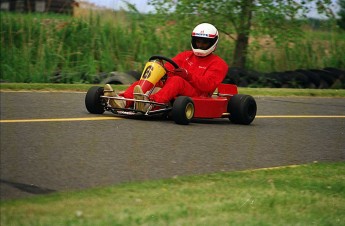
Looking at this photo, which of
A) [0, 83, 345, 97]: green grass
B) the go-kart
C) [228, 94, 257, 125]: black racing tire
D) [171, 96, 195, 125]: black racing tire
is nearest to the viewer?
[171, 96, 195, 125]: black racing tire

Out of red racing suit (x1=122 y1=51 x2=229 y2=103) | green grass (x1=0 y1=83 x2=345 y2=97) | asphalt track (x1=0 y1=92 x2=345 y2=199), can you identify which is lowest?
green grass (x1=0 y1=83 x2=345 y2=97)

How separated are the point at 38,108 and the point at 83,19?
32.0 feet

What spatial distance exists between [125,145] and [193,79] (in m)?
2.61

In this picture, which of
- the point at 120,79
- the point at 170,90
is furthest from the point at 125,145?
the point at 120,79

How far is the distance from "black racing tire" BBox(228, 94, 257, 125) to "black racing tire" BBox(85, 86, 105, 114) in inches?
69.7

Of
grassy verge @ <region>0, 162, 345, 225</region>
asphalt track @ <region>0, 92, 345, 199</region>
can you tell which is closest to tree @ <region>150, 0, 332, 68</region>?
asphalt track @ <region>0, 92, 345, 199</region>

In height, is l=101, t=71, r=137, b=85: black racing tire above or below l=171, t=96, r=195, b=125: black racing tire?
below

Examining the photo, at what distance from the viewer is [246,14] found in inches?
809

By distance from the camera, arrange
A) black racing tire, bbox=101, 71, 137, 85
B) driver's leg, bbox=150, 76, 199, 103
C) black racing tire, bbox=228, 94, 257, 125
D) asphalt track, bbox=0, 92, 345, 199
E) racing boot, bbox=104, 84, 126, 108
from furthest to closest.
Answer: black racing tire, bbox=101, 71, 137, 85 < black racing tire, bbox=228, 94, 257, 125 < racing boot, bbox=104, 84, 126, 108 < driver's leg, bbox=150, 76, 199, 103 < asphalt track, bbox=0, 92, 345, 199

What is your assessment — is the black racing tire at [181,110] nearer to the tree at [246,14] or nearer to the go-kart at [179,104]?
the go-kart at [179,104]

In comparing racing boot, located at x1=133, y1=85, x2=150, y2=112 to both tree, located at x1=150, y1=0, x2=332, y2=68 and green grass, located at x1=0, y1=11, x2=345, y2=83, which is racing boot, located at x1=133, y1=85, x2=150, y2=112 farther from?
tree, located at x1=150, y1=0, x2=332, y2=68

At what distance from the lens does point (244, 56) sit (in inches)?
851

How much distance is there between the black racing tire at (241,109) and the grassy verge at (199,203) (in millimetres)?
3790

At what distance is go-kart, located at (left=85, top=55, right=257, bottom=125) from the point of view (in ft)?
35.2
